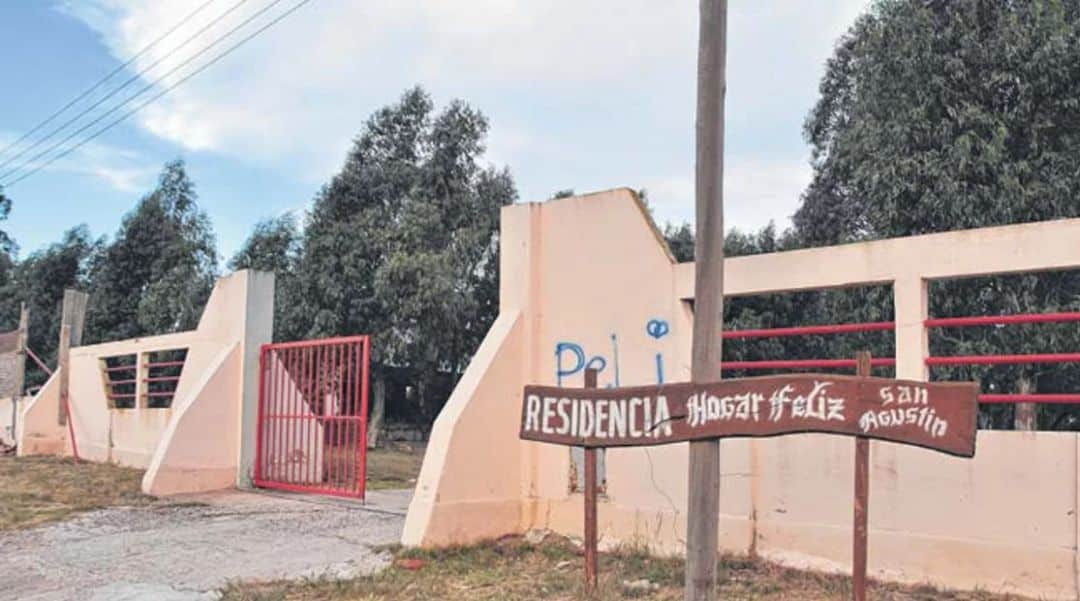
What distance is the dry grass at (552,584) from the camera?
5.92m

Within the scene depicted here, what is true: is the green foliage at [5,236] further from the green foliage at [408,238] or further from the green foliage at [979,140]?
the green foliage at [979,140]

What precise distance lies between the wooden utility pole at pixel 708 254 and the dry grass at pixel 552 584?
1.26m

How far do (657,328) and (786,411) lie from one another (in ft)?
8.63

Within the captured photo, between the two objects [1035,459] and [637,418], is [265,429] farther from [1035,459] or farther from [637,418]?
[1035,459]

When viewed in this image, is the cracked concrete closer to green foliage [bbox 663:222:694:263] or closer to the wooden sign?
the wooden sign

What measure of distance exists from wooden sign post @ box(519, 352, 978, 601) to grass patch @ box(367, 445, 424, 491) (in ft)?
21.0

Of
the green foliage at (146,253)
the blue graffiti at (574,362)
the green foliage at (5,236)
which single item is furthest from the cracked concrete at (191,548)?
the green foliage at (5,236)

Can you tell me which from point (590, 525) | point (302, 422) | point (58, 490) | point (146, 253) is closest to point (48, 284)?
point (146, 253)

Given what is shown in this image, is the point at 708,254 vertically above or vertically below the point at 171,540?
above

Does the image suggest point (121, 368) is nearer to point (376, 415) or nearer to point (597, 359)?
point (376, 415)

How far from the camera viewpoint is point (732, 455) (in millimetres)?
6926

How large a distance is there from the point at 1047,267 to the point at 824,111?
1363 centimetres

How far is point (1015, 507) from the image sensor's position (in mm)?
5664

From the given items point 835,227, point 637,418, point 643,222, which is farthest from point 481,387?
point 835,227
